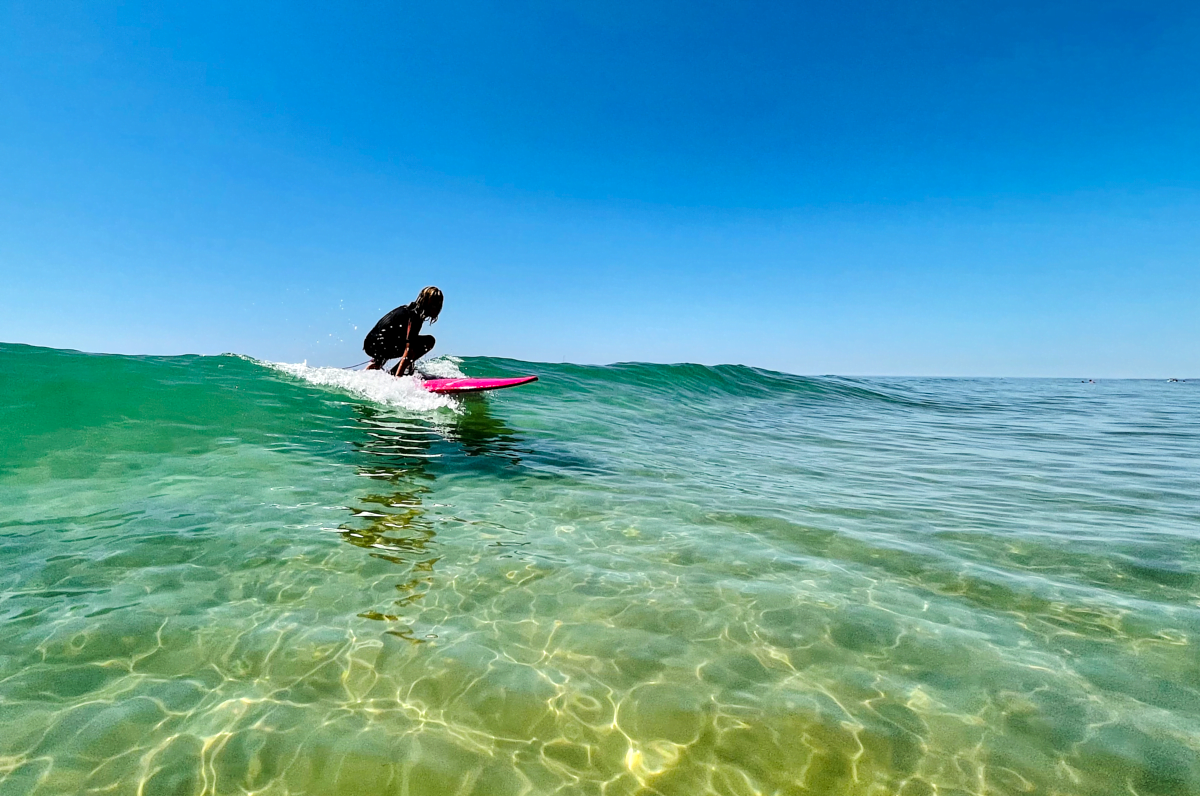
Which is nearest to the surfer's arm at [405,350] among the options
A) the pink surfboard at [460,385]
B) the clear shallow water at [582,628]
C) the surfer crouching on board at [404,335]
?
the surfer crouching on board at [404,335]

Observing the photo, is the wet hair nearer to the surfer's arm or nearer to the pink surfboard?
the surfer's arm

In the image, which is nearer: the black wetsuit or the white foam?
the black wetsuit

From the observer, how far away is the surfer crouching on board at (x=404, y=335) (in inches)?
430

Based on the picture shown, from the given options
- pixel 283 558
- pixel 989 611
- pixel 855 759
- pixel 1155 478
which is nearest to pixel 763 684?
pixel 855 759

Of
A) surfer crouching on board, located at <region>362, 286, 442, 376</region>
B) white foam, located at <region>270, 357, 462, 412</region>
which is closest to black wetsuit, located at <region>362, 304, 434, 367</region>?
surfer crouching on board, located at <region>362, 286, 442, 376</region>

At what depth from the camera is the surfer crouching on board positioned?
10.9 m

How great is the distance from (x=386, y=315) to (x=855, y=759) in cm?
1155

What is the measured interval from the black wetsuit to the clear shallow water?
4241 mm

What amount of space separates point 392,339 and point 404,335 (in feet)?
0.93

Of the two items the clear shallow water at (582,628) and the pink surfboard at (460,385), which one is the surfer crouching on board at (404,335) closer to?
the pink surfboard at (460,385)

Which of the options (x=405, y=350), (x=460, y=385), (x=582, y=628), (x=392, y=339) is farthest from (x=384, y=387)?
(x=582, y=628)

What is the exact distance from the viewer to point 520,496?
6363mm

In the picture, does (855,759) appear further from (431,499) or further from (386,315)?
(386,315)

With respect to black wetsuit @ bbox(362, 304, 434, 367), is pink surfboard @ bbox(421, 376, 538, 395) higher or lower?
lower
